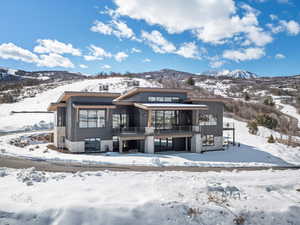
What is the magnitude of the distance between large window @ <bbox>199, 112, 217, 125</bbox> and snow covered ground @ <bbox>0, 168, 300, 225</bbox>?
1447cm

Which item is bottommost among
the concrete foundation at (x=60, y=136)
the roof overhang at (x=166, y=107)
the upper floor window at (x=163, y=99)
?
the concrete foundation at (x=60, y=136)

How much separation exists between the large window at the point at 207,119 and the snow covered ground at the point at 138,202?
1447 centimetres

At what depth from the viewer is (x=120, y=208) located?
20.6 feet

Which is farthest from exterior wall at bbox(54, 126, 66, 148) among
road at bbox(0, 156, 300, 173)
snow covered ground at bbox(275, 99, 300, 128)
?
snow covered ground at bbox(275, 99, 300, 128)

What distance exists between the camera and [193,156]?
19578 millimetres

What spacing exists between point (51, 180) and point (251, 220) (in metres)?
7.38

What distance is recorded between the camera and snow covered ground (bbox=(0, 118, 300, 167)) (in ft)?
51.9

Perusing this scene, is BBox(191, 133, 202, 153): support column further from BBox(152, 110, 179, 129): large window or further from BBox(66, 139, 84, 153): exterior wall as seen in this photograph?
BBox(66, 139, 84, 153): exterior wall

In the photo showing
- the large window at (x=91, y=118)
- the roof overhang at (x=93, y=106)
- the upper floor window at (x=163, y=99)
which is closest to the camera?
the roof overhang at (x=93, y=106)

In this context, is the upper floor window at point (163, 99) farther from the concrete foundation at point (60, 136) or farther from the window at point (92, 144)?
the concrete foundation at point (60, 136)

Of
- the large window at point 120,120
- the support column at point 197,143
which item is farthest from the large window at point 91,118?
the support column at point 197,143

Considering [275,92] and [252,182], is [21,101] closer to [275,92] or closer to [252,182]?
[252,182]

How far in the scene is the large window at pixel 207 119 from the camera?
76.6ft

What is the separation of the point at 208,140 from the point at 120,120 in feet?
32.4
